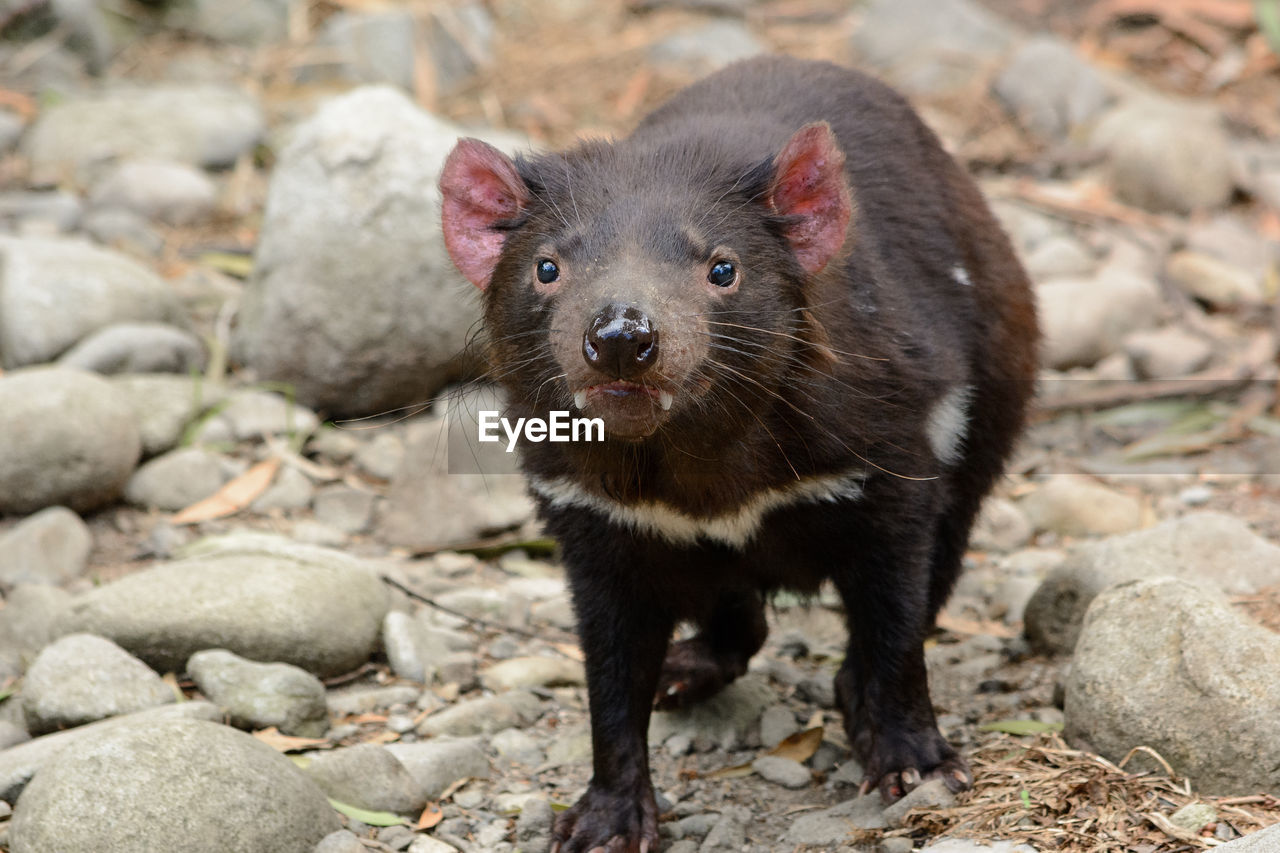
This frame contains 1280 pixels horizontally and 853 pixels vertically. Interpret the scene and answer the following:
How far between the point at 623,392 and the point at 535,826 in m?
1.31

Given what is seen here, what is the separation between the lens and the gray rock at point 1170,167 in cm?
729

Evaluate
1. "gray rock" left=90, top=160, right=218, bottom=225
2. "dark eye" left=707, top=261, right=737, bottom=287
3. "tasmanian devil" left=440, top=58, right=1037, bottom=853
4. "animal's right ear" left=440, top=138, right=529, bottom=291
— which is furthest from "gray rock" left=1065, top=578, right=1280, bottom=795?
"gray rock" left=90, top=160, right=218, bottom=225

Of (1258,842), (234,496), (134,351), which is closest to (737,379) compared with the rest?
(1258,842)

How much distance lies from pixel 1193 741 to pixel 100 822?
220cm

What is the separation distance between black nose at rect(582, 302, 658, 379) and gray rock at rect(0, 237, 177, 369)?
11.6 ft

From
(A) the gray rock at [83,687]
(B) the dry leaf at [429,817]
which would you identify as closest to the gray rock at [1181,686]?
(B) the dry leaf at [429,817]

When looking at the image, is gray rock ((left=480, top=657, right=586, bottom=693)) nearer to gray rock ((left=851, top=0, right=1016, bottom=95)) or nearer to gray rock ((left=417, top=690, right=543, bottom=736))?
gray rock ((left=417, top=690, right=543, bottom=736))

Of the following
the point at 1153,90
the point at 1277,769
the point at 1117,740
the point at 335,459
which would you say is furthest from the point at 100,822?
the point at 1153,90

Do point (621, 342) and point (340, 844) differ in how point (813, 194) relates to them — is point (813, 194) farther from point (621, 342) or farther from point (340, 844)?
point (340, 844)

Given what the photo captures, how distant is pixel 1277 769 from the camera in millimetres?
2850

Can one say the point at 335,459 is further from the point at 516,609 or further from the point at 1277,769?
the point at 1277,769

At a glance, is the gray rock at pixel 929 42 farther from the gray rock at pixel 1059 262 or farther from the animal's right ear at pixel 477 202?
the animal's right ear at pixel 477 202

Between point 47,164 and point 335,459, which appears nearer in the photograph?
point 335,459

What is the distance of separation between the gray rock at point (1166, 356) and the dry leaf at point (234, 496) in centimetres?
350
